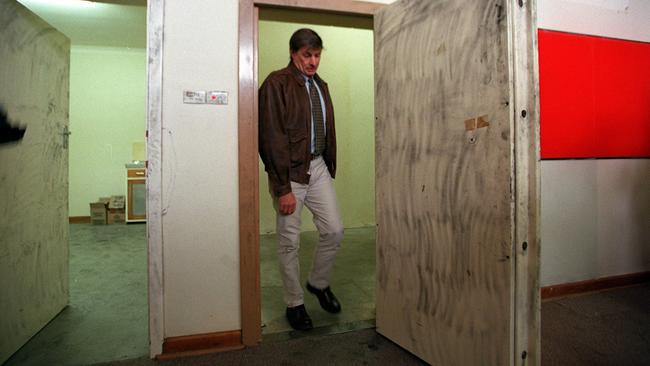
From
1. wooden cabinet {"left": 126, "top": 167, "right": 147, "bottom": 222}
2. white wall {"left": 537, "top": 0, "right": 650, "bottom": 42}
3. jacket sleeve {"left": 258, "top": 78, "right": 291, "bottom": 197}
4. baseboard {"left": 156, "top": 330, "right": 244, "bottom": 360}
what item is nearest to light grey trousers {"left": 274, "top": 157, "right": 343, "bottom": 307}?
jacket sleeve {"left": 258, "top": 78, "right": 291, "bottom": 197}

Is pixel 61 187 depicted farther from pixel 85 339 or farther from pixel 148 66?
pixel 148 66

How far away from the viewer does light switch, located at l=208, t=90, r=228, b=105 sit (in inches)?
62.9

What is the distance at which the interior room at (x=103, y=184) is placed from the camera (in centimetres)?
177

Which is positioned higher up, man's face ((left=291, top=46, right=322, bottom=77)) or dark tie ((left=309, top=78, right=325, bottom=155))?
man's face ((left=291, top=46, right=322, bottom=77))

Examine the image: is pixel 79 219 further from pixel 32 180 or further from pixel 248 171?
pixel 248 171

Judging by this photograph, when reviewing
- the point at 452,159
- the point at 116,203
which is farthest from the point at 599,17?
the point at 116,203

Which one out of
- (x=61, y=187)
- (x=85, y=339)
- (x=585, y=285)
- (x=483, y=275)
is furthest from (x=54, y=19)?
(x=585, y=285)

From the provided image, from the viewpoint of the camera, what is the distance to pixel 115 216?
17.2 feet

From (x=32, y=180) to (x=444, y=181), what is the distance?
1936mm

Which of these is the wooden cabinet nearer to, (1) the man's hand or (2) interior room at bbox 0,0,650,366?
(2) interior room at bbox 0,0,650,366

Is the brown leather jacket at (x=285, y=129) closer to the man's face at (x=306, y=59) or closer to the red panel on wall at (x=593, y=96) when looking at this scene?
the man's face at (x=306, y=59)

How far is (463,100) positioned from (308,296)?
5.23ft

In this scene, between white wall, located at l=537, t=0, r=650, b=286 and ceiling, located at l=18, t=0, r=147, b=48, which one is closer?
white wall, located at l=537, t=0, r=650, b=286

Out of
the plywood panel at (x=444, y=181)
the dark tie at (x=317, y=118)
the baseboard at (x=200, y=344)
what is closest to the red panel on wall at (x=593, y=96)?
the plywood panel at (x=444, y=181)
